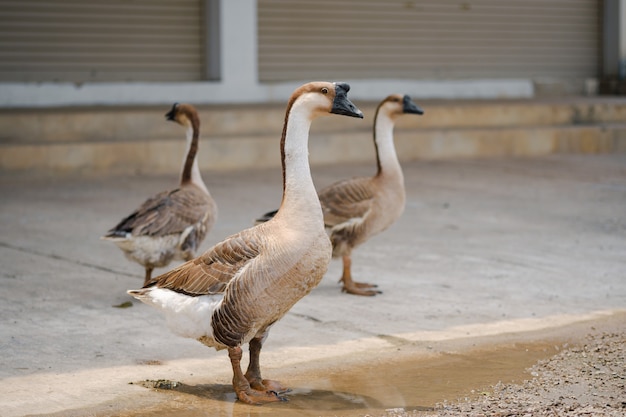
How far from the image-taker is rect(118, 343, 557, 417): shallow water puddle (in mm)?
5352

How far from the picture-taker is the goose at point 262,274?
539cm

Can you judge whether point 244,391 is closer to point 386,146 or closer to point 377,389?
point 377,389

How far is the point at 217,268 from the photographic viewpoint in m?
5.55

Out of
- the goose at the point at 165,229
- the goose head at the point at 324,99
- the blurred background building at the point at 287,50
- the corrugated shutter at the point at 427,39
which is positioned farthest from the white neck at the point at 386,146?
the corrugated shutter at the point at 427,39

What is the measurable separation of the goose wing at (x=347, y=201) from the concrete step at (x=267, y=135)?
21.8ft

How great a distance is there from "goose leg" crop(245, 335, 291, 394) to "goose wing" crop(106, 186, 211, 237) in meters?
2.03

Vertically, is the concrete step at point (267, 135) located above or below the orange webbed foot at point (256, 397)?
above

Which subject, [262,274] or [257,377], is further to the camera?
[257,377]

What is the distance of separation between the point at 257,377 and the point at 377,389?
0.64 m

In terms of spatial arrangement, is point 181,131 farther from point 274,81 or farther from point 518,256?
point 518,256

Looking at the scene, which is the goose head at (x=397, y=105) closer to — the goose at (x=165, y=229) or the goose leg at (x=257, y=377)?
the goose at (x=165, y=229)

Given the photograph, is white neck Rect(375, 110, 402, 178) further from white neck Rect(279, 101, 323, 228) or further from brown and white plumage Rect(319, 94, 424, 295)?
white neck Rect(279, 101, 323, 228)

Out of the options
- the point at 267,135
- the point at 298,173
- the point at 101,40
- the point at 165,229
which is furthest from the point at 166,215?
the point at 101,40

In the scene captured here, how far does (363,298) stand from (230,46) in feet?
35.7
